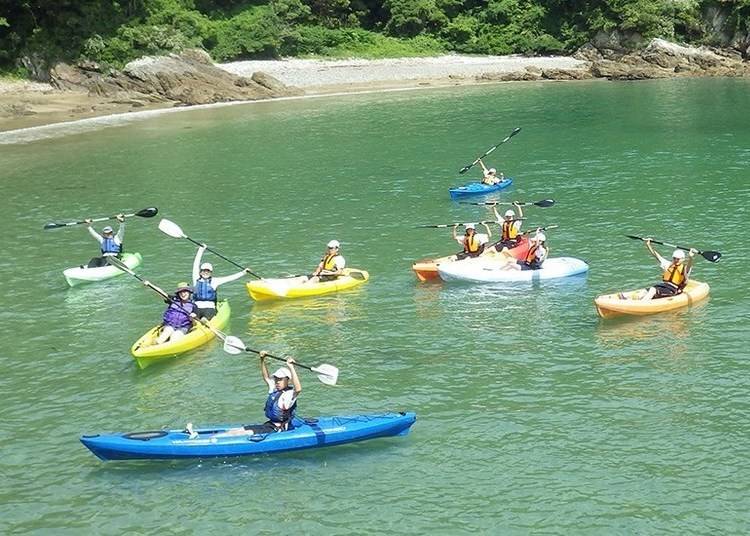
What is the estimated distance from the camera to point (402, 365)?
55.4 ft

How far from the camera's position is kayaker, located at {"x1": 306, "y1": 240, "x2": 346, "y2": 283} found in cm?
2092

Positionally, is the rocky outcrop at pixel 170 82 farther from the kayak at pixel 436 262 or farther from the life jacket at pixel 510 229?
the kayak at pixel 436 262

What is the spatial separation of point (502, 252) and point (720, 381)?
290 inches

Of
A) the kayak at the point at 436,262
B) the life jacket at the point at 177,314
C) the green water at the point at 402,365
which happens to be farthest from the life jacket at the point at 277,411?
the kayak at the point at 436,262

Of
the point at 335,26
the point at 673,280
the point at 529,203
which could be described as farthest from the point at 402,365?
the point at 335,26

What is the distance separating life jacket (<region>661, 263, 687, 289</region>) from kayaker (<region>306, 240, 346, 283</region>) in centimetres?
710

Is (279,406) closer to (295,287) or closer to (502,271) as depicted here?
(295,287)

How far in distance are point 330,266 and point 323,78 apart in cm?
4659

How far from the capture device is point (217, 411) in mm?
15227

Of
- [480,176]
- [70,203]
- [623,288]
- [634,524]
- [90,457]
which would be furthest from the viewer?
[480,176]

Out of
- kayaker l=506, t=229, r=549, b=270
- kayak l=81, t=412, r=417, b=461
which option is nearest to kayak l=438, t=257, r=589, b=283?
kayaker l=506, t=229, r=549, b=270

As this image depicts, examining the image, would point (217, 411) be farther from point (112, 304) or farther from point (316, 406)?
point (112, 304)

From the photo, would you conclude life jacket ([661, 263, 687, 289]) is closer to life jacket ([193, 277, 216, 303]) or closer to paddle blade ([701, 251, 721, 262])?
paddle blade ([701, 251, 721, 262])

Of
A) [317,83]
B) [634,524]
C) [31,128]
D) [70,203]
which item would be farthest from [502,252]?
[317,83]
